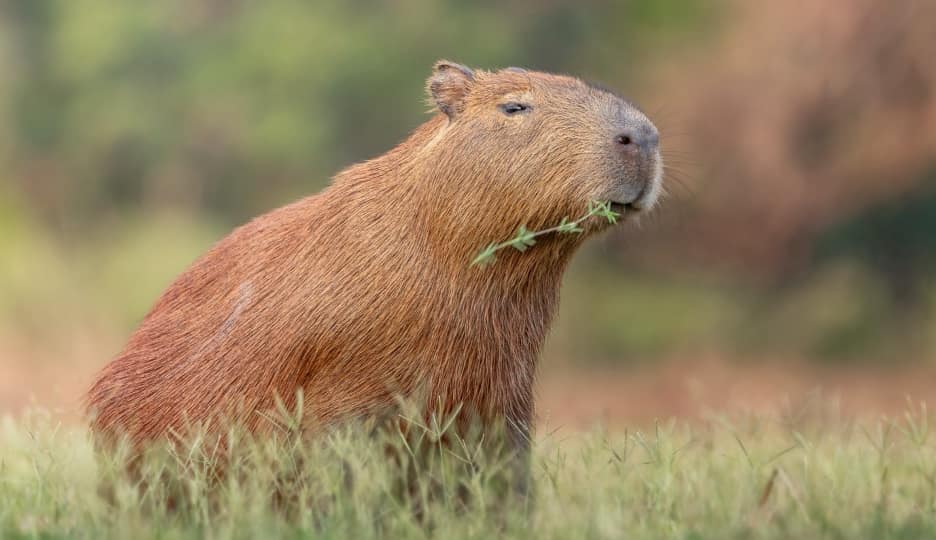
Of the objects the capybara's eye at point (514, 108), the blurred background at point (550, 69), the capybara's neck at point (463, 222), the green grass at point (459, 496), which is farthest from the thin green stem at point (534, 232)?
the blurred background at point (550, 69)

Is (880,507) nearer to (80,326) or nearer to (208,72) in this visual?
(80,326)

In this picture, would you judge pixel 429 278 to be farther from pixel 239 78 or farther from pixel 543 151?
pixel 239 78

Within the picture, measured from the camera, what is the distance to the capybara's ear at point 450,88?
4.27 meters

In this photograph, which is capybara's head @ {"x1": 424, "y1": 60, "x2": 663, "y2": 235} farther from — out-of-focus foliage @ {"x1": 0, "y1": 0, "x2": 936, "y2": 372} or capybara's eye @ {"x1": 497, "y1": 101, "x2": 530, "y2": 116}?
out-of-focus foliage @ {"x1": 0, "y1": 0, "x2": 936, "y2": 372}

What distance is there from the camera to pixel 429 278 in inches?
159

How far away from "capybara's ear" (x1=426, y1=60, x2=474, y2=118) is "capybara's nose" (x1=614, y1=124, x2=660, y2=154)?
564mm

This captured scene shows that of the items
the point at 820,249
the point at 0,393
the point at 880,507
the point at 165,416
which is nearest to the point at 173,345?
the point at 165,416

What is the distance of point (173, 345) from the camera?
438cm

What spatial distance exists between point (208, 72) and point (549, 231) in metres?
10.4

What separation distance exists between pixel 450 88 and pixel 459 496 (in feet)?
4.34

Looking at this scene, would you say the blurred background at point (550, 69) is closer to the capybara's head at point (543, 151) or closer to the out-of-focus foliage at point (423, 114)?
the out-of-focus foliage at point (423, 114)

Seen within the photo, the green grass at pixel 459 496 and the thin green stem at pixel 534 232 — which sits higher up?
the thin green stem at pixel 534 232

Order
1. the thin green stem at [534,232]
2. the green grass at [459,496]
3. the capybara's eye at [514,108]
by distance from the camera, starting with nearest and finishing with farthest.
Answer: the green grass at [459,496] < the thin green stem at [534,232] < the capybara's eye at [514,108]

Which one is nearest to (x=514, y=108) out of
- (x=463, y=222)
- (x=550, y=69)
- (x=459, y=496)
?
(x=463, y=222)
